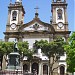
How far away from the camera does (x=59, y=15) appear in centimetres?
4659

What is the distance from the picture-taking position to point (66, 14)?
46.2 metres

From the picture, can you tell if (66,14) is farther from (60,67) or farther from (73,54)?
(73,54)

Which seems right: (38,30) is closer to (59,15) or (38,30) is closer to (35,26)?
(35,26)

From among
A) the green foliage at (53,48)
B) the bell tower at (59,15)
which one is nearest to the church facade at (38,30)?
the bell tower at (59,15)

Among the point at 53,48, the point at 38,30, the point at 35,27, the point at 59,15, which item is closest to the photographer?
the point at 53,48

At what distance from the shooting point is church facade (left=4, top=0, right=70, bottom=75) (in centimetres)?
4250

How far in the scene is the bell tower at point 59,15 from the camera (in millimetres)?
45250

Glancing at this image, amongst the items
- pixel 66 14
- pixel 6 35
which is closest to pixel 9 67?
pixel 6 35

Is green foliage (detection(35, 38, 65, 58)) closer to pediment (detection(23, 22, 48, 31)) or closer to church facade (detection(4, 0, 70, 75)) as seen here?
church facade (detection(4, 0, 70, 75))

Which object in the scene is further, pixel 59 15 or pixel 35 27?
pixel 59 15

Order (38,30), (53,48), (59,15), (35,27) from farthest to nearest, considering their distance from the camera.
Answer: (59,15)
(35,27)
(38,30)
(53,48)

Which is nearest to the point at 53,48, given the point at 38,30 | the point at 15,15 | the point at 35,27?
the point at 38,30

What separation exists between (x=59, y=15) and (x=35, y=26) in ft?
17.7

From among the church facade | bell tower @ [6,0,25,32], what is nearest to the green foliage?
the church facade
